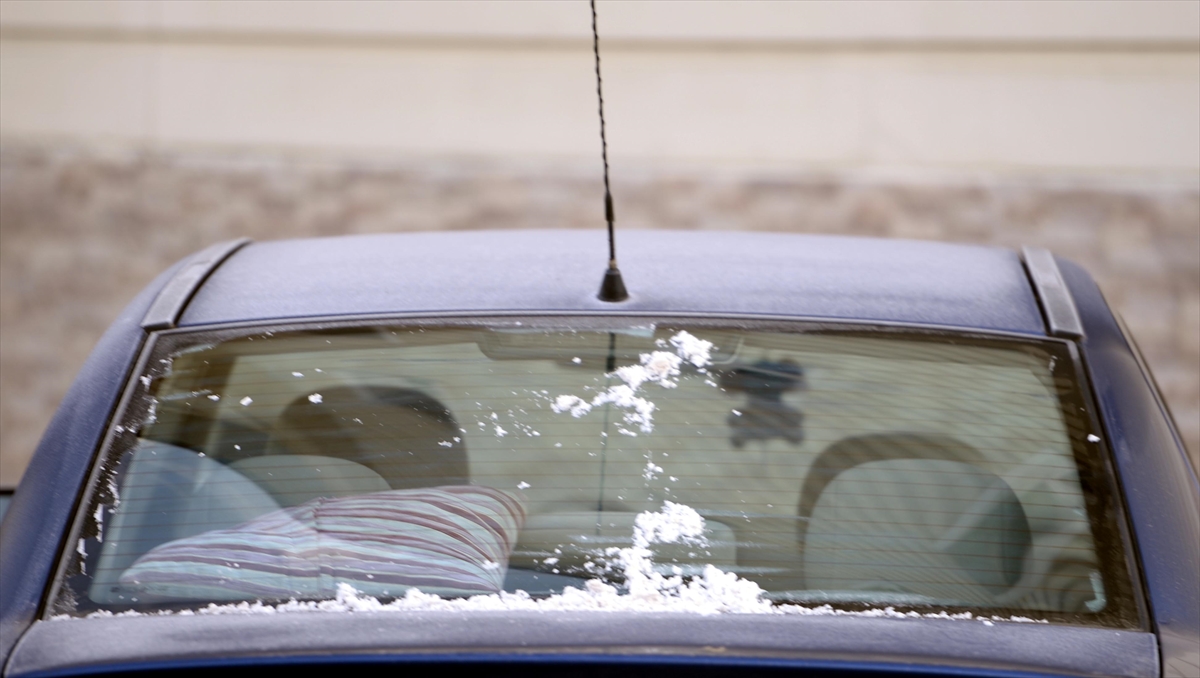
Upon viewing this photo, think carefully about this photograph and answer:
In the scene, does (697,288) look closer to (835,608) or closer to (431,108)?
(835,608)

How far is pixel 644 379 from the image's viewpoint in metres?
1.74

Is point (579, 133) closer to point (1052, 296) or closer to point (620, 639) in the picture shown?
point (1052, 296)

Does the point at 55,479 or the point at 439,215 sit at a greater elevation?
Result: the point at 439,215

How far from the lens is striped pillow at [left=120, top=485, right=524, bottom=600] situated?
4.75 ft

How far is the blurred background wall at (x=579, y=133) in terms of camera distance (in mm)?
5969

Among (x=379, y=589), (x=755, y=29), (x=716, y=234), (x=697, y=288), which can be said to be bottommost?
(x=379, y=589)

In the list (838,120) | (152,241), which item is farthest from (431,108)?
(838,120)

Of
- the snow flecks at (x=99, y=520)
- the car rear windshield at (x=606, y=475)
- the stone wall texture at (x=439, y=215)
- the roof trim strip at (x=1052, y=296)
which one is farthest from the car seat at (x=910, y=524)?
the stone wall texture at (x=439, y=215)

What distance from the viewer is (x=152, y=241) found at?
6.52m

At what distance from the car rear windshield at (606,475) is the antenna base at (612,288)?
8cm

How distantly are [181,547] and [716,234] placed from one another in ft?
4.33

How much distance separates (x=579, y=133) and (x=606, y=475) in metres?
4.89

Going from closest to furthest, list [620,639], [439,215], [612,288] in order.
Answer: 1. [620,639]
2. [612,288]
3. [439,215]

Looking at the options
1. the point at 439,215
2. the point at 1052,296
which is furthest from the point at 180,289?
the point at 439,215
